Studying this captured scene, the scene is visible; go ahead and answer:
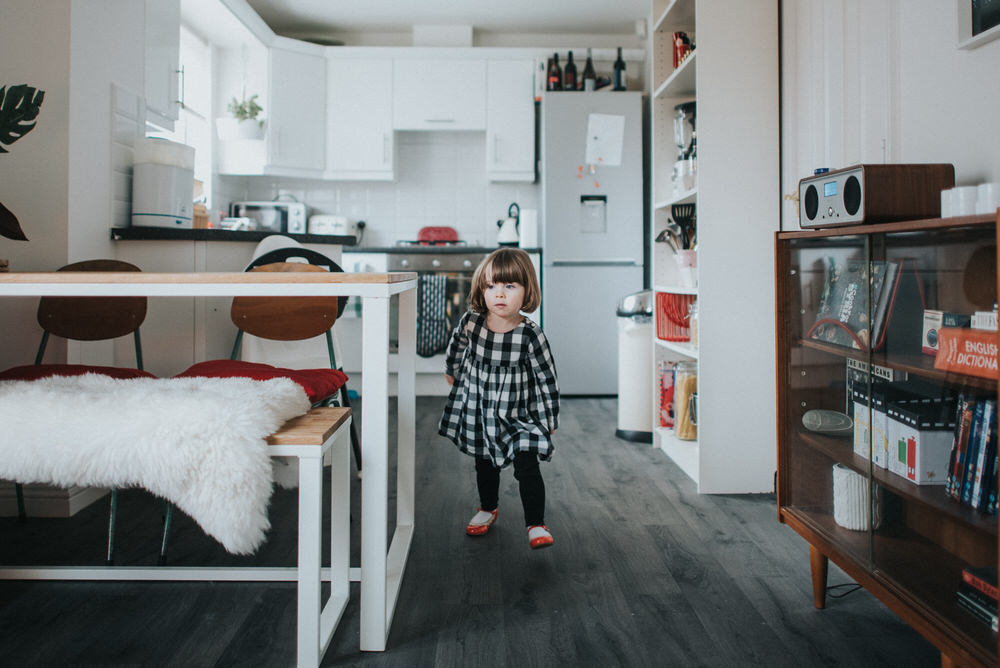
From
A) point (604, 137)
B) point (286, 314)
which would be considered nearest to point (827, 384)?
point (286, 314)

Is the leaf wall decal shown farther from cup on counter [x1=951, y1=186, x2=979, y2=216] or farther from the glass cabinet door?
cup on counter [x1=951, y1=186, x2=979, y2=216]

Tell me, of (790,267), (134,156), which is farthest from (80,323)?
(790,267)

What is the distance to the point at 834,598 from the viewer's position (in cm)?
157

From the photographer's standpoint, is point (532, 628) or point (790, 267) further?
point (790, 267)

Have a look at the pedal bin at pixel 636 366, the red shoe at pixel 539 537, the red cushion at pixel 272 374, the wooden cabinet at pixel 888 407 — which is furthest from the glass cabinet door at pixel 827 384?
the pedal bin at pixel 636 366

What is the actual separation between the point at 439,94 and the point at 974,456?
4000 mm

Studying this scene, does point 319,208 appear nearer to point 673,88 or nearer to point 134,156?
point 134,156

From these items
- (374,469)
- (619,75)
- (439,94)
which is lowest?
(374,469)

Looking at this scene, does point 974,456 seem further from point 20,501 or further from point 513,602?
point 20,501

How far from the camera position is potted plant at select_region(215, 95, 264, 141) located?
4184 millimetres

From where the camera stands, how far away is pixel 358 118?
4516 millimetres

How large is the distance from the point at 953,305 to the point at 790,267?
0.49m

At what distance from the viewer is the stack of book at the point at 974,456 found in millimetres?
1062

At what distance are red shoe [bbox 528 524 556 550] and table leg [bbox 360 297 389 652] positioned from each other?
0.60m
